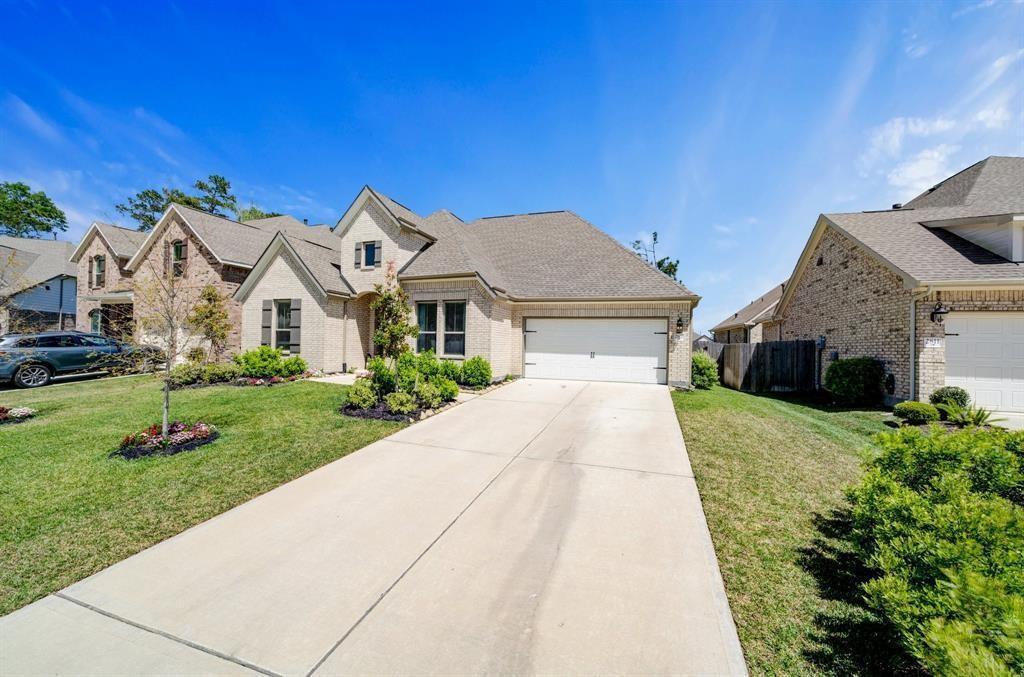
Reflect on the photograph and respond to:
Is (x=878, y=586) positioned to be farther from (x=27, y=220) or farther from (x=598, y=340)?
(x=27, y=220)

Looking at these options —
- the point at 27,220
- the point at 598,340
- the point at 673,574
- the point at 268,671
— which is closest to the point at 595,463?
the point at 673,574

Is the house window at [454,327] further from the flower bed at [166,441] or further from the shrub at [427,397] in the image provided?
the flower bed at [166,441]

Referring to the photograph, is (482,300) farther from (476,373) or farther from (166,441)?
(166,441)

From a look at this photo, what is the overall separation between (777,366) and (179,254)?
25598 mm

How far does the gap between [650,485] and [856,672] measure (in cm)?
247

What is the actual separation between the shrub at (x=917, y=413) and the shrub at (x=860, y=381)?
5.14ft

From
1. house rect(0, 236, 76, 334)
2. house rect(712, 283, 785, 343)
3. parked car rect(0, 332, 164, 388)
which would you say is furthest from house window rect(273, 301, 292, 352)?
house rect(712, 283, 785, 343)

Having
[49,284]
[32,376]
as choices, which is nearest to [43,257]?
[49,284]

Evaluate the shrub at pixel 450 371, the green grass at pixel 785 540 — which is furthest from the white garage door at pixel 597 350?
the green grass at pixel 785 540

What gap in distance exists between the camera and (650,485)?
4527 millimetres

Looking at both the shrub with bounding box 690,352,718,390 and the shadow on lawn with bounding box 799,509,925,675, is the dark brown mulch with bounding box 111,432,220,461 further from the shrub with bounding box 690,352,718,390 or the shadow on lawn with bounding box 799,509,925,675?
the shrub with bounding box 690,352,718,390

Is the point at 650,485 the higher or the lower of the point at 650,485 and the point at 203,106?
the lower

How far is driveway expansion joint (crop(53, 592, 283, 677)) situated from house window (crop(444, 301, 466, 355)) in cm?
991

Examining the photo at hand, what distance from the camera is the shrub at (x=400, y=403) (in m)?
7.61
